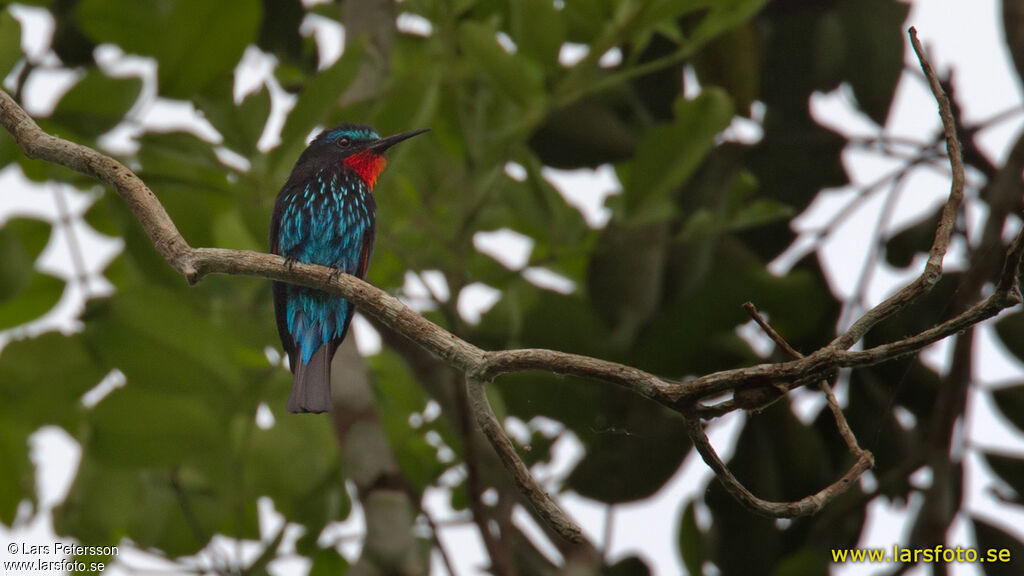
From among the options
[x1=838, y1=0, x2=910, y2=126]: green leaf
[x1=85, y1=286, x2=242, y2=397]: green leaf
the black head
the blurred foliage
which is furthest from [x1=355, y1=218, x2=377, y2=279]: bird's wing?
[x1=838, y1=0, x2=910, y2=126]: green leaf

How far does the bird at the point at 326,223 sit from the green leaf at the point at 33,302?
134 centimetres

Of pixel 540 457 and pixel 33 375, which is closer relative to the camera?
pixel 33 375

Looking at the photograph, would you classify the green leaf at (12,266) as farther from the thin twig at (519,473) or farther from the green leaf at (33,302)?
the thin twig at (519,473)

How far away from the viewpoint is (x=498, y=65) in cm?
300

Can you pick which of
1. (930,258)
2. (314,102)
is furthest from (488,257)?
(930,258)

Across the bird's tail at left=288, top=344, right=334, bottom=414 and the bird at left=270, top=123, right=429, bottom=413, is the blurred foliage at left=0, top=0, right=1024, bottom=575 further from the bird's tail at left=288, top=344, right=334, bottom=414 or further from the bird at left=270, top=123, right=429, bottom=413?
the bird's tail at left=288, top=344, right=334, bottom=414

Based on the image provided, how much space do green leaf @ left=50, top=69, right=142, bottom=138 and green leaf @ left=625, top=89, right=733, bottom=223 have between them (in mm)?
1408

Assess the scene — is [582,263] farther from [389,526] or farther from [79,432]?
[79,432]

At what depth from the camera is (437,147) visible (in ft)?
11.5

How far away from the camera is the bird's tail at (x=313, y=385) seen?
152 centimetres

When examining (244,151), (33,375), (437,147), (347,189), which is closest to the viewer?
(347,189)

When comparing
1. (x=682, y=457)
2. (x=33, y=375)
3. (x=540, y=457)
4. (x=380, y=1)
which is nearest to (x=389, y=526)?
(x=540, y=457)

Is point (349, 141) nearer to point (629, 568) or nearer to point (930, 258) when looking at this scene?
point (930, 258)

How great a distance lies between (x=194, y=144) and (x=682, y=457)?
1696 millimetres
